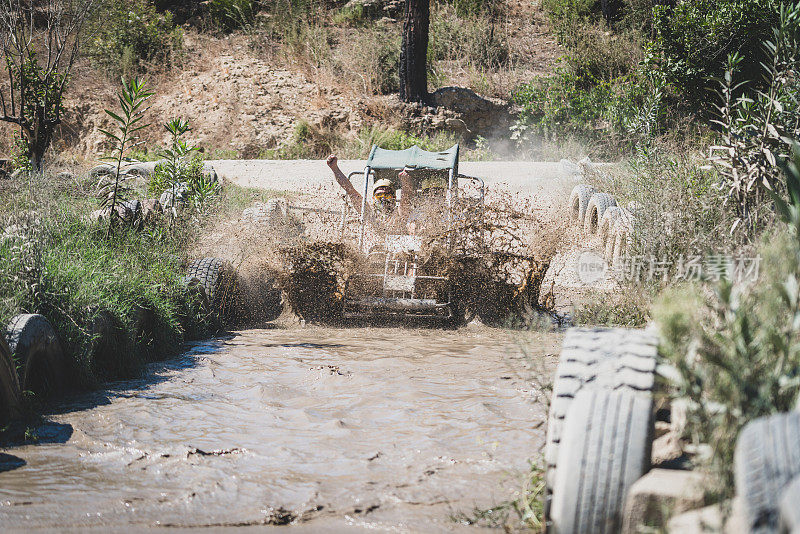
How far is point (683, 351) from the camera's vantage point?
251 centimetres

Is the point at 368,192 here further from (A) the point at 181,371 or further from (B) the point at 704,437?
(B) the point at 704,437

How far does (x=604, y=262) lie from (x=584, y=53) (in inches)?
483

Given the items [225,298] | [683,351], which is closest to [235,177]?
[225,298]

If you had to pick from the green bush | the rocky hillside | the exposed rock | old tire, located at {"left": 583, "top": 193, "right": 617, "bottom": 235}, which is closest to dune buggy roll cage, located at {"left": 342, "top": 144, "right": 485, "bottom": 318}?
old tire, located at {"left": 583, "top": 193, "right": 617, "bottom": 235}

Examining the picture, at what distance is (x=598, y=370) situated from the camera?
2.92 meters

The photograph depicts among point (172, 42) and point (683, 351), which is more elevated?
point (172, 42)

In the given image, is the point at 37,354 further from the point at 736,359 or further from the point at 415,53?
the point at 415,53

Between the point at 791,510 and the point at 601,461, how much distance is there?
762 mm

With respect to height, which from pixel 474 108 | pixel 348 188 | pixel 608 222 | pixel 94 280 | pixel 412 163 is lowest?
pixel 94 280

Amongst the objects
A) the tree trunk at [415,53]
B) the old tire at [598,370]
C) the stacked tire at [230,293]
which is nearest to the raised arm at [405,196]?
the stacked tire at [230,293]

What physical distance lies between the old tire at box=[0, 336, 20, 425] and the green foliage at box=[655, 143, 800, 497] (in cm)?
340

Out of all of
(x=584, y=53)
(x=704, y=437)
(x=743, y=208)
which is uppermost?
(x=584, y=53)

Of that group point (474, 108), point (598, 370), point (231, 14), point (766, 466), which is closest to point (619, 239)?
point (598, 370)

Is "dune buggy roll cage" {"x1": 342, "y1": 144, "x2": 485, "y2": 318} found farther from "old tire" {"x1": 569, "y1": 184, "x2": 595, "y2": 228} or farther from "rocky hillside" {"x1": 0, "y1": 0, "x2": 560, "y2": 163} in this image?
"rocky hillside" {"x1": 0, "y1": 0, "x2": 560, "y2": 163}
